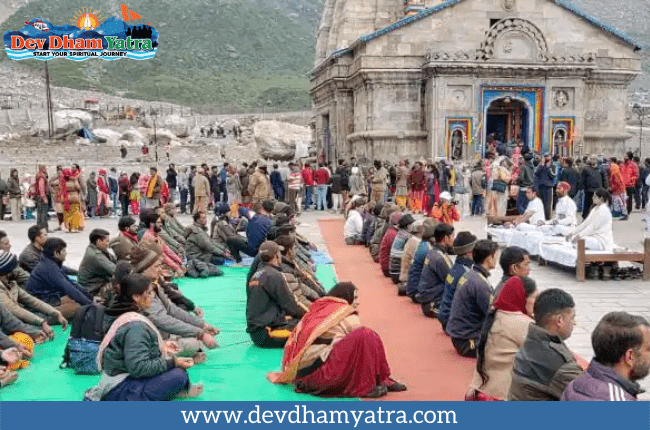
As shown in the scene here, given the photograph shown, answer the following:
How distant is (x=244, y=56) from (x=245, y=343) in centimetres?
11752

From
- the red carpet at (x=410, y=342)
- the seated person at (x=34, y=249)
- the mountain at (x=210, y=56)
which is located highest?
the mountain at (x=210, y=56)

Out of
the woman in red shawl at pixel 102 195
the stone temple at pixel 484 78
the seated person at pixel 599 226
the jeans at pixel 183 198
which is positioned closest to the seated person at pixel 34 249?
the seated person at pixel 599 226

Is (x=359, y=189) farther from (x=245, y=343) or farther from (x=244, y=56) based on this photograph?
(x=244, y=56)

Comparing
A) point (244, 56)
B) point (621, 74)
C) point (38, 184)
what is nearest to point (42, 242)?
point (38, 184)

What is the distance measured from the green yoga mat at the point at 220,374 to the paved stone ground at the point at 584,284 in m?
3.24

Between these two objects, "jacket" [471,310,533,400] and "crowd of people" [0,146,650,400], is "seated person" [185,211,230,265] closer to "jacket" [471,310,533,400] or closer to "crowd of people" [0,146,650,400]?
"crowd of people" [0,146,650,400]

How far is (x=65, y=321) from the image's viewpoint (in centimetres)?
833

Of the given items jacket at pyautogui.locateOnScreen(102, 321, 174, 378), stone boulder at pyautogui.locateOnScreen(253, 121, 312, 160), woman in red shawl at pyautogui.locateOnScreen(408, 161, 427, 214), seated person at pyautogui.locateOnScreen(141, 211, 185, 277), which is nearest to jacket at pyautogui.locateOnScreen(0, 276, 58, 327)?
seated person at pyautogui.locateOnScreen(141, 211, 185, 277)

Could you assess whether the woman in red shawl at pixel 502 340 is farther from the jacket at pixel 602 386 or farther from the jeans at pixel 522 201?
the jeans at pixel 522 201

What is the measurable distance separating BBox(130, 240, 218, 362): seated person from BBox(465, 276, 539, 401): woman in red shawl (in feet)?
10.1

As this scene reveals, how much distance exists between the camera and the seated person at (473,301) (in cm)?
659

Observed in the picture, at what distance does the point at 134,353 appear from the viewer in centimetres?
538

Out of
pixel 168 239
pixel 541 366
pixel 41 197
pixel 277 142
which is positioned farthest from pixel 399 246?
pixel 277 142

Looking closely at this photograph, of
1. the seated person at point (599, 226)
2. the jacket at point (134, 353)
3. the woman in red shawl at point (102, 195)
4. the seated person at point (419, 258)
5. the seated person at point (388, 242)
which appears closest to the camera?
the jacket at point (134, 353)
